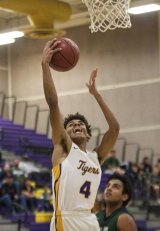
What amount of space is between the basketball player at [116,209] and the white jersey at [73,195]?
0.46ft

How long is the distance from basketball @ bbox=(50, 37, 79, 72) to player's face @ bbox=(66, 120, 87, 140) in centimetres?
43

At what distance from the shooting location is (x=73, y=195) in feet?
14.9

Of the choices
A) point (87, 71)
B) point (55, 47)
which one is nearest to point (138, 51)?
point (87, 71)

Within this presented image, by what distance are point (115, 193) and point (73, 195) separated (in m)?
0.45

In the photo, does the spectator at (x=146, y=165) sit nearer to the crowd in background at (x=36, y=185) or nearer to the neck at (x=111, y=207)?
the crowd in background at (x=36, y=185)

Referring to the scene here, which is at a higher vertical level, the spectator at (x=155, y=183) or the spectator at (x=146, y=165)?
the spectator at (x=146, y=165)

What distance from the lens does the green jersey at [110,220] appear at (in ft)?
15.3

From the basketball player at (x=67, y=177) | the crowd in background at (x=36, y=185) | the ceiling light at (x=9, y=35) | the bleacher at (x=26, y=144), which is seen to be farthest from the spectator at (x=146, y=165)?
the basketball player at (x=67, y=177)

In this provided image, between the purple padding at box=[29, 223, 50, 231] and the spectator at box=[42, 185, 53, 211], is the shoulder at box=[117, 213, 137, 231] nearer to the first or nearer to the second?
the purple padding at box=[29, 223, 50, 231]

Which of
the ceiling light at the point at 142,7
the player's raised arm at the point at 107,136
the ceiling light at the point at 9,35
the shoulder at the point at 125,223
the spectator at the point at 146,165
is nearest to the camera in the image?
the shoulder at the point at 125,223

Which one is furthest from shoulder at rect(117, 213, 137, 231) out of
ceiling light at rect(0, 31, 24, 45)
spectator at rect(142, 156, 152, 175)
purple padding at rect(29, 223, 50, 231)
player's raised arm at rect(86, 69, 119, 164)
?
spectator at rect(142, 156, 152, 175)

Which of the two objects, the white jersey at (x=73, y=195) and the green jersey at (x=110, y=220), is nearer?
the white jersey at (x=73, y=195)

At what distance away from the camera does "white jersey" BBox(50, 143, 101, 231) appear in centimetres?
452

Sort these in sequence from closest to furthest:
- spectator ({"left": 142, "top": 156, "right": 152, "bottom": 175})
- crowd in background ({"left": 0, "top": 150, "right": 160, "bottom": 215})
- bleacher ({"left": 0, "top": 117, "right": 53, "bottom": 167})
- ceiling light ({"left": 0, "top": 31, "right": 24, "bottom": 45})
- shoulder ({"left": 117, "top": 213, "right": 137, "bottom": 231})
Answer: shoulder ({"left": 117, "top": 213, "right": 137, "bottom": 231})
crowd in background ({"left": 0, "top": 150, "right": 160, "bottom": 215})
ceiling light ({"left": 0, "top": 31, "right": 24, "bottom": 45})
spectator ({"left": 142, "top": 156, "right": 152, "bottom": 175})
bleacher ({"left": 0, "top": 117, "right": 53, "bottom": 167})
